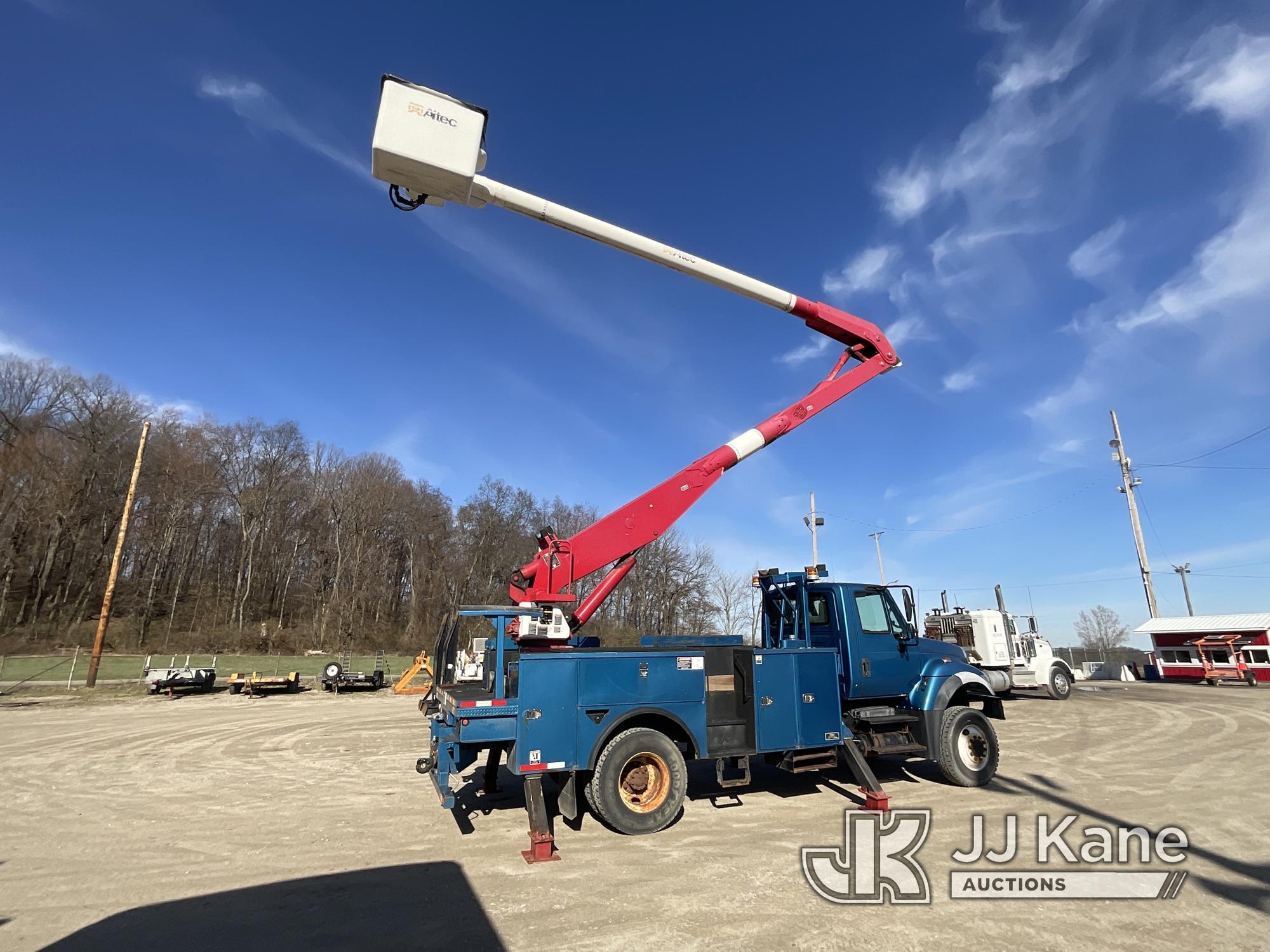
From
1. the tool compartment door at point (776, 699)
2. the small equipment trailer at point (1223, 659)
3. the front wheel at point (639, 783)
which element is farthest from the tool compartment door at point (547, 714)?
the small equipment trailer at point (1223, 659)

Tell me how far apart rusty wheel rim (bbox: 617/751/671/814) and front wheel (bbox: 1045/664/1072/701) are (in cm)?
2005

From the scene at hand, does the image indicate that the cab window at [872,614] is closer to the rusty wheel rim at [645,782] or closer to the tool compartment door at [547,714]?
the rusty wheel rim at [645,782]

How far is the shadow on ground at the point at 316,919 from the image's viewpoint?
408 cm

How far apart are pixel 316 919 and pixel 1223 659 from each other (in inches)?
1405

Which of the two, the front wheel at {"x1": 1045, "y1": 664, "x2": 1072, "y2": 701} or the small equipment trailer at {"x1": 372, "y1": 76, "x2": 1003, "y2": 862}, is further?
the front wheel at {"x1": 1045, "y1": 664, "x2": 1072, "y2": 701}

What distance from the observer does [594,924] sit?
4352 mm

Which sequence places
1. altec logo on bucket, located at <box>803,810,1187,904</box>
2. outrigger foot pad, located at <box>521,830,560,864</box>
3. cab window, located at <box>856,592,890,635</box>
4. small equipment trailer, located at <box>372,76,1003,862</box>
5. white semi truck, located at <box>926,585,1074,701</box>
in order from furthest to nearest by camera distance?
white semi truck, located at <box>926,585,1074,701</box>, cab window, located at <box>856,592,890,635</box>, small equipment trailer, located at <box>372,76,1003,862</box>, outrigger foot pad, located at <box>521,830,560,864</box>, altec logo on bucket, located at <box>803,810,1187,904</box>

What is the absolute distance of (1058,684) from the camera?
2091 cm

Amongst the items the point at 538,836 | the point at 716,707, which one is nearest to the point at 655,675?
the point at 716,707

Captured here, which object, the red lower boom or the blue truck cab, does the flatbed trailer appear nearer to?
the blue truck cab

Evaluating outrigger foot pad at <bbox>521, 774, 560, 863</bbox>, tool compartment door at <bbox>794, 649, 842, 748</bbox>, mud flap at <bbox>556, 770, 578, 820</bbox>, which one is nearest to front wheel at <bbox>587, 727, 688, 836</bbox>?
mud flap at <bbox>556, 770, 578, 820</bbox>

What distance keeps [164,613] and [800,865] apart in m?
50.1

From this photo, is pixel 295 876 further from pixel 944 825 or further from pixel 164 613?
pixel 164 613

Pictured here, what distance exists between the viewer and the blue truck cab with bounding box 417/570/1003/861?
628 centimetres
